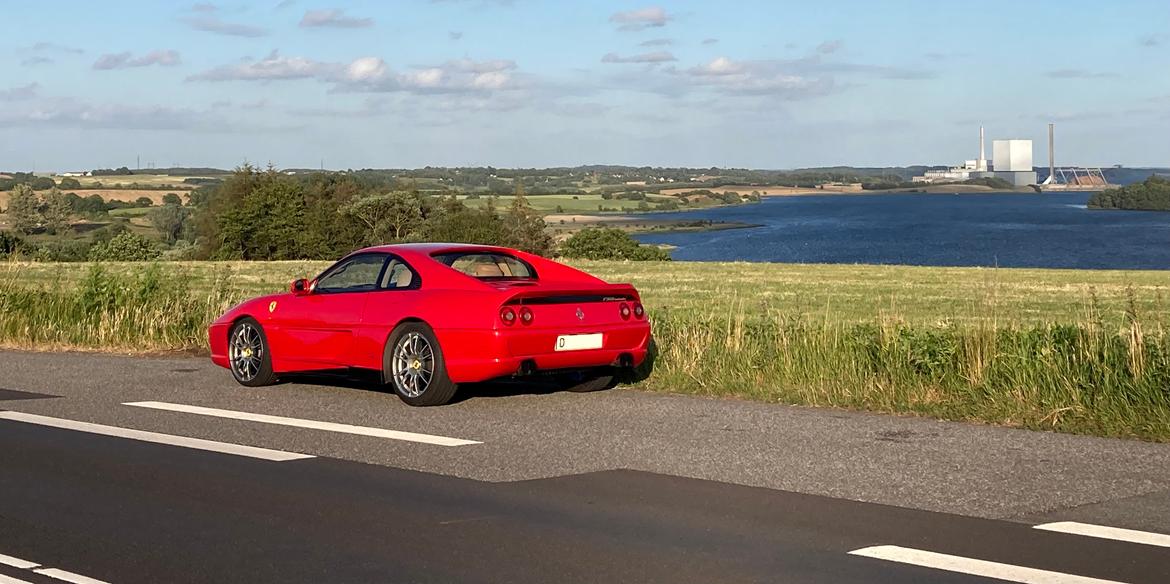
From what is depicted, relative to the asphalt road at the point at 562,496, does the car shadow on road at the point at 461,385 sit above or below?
below

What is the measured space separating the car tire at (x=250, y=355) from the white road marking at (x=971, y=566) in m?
7.83

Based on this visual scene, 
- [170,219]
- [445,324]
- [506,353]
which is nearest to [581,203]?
[170,219]

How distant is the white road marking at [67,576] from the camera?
5.82 metres

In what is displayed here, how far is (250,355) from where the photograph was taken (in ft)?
42.9

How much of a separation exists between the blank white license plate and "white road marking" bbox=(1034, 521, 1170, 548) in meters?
5.14

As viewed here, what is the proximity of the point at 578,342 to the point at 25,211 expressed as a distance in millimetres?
102123

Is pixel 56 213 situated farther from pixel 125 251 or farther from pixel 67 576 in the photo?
pixel 67 576

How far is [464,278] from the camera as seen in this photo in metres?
11.6

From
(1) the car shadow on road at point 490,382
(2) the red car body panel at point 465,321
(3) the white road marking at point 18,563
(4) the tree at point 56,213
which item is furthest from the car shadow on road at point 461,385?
(4) the tree at point 56,213

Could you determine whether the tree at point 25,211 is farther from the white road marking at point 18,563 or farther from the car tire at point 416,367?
the white road marking at point 18,563

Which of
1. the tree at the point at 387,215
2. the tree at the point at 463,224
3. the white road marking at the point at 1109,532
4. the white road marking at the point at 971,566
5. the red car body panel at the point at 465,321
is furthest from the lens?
the tree at the point at 387,215

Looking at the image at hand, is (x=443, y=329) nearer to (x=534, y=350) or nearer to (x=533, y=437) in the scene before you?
(x=534, y=350)

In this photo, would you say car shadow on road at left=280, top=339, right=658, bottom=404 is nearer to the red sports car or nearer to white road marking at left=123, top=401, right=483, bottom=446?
the red sports car

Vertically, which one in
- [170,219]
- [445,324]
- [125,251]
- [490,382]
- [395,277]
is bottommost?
[125,251]
